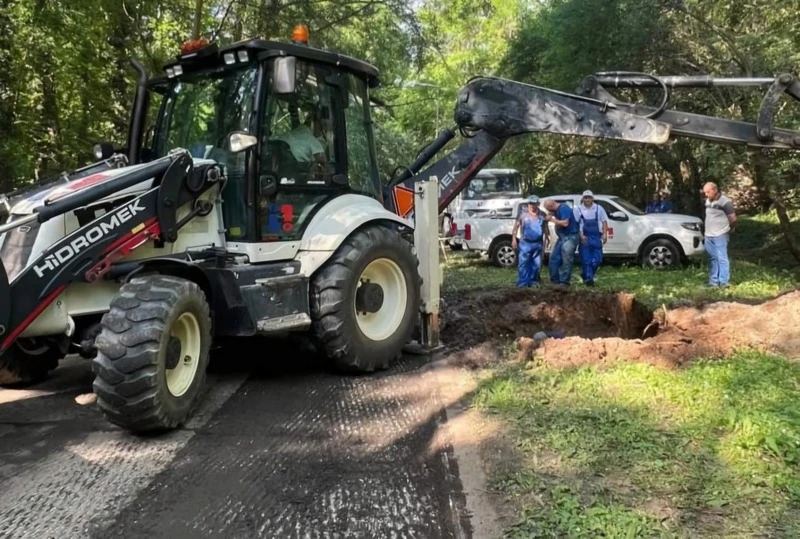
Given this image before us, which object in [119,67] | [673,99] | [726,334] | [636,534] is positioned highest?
[119,67]

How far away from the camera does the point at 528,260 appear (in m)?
11.0

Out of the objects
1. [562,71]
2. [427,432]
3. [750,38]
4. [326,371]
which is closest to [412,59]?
[562,71]

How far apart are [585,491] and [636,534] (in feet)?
1.48

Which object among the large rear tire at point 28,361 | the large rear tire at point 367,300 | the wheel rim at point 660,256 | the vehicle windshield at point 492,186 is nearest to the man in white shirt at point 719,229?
the wheel rim at point 660,256

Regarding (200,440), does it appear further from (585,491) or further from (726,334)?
(726,334)

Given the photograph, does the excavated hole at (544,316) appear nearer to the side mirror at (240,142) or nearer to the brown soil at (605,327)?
the brown soil at (605,327)

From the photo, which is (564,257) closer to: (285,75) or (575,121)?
(575,121)

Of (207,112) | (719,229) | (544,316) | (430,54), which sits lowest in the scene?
(544,316)

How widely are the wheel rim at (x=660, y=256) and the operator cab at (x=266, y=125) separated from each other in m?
9.23

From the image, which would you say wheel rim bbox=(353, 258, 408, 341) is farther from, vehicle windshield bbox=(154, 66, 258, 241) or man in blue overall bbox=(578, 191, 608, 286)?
man in blue overall bbox=(578, 191, 608, 286)

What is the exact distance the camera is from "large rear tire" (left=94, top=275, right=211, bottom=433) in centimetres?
419

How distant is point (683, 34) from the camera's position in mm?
12750

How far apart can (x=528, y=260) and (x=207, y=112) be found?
256 inches

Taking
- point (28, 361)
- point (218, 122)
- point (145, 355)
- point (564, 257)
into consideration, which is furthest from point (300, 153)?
point (564, 257)
